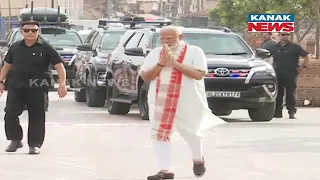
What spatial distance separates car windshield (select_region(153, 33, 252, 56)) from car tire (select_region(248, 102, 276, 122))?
109 centimetres

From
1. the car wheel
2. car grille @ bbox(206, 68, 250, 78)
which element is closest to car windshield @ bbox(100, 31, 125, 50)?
the car wheel

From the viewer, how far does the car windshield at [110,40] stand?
21984 millimetres

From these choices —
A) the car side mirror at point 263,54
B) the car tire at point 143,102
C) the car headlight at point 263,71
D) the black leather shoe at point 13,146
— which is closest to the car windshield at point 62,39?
the car tire at point 143,102

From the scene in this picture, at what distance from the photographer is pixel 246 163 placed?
11.4m

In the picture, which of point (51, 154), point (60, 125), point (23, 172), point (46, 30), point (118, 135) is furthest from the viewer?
point (46, 30)

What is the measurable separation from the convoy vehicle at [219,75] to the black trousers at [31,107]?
4.97 meters

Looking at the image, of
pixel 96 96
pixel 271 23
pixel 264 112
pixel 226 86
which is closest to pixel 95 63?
pixel 96 96

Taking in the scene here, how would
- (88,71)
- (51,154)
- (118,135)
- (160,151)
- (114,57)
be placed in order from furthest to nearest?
1. (88,71)
2. (114,57)
3. (118,135)
4. (51,154)
5. (160,151)

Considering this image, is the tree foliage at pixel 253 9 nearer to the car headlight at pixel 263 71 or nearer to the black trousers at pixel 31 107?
the car headlight at pixel 263 71

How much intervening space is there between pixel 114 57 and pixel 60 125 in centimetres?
300

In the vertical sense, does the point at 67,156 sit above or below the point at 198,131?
below

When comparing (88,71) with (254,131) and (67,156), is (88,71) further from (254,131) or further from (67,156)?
(67,156)

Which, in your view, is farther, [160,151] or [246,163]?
[246,163]

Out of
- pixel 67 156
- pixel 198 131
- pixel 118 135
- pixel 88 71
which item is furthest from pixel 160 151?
pixel 88 71
